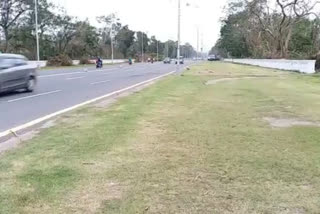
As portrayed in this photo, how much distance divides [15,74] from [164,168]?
1371 centimetres

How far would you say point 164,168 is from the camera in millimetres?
6004

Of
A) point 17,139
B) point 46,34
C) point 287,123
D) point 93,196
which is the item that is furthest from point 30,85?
point 46,34

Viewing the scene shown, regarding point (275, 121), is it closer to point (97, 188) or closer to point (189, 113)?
point (189, 113)

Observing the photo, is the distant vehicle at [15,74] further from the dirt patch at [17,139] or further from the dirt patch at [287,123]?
the dirt patch at [287,123]

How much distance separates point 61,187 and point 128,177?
2.76 ft

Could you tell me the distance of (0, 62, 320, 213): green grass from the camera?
4.70m

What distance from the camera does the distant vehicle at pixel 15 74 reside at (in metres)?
17.5

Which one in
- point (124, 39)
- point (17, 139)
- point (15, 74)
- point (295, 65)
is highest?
point (124, 39)

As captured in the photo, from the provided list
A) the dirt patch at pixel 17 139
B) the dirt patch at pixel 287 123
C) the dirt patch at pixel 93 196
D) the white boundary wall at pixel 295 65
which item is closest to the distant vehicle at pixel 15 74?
the dirt patch at pixel 17 139

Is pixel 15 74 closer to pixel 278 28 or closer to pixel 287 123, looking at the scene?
pixel 287 123

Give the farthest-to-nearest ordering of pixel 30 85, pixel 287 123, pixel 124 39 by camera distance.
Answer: pixel 124 39 < pixel 30 85 < pixel 287 123

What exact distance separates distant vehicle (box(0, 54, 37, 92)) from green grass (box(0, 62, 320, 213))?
828 centimetres

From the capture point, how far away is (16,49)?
7325cm

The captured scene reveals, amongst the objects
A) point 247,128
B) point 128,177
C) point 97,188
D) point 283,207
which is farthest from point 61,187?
point 247,128
